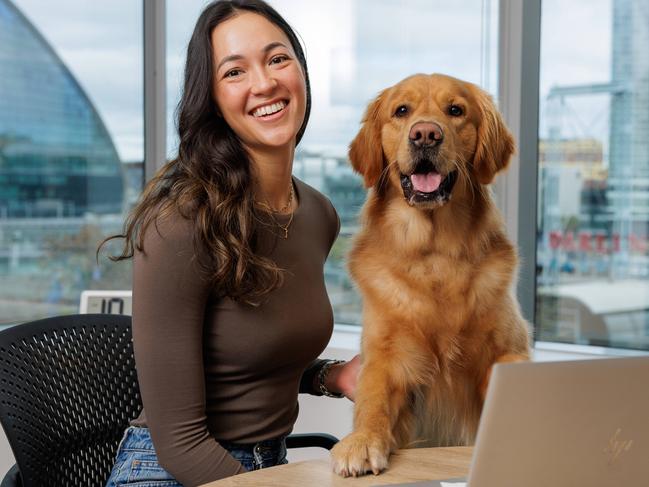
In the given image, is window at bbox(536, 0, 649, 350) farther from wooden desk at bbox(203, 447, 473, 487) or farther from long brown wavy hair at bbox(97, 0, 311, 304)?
wooden desk at bbox(203, 447, 473, 487)

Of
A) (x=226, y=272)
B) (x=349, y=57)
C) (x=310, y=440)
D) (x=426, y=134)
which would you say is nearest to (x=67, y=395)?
(x=226, y=272)

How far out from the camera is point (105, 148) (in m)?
3.28

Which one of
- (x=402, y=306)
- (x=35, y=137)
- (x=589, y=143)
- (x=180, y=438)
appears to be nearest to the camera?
(x=180, y=438)

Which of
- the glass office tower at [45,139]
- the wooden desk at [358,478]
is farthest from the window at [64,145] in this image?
the wooden desk at [358,478]

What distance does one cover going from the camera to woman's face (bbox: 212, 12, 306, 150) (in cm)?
146

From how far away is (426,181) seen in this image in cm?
165

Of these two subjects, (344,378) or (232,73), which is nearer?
(232,73)

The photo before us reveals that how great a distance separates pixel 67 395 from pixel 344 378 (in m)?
0.58

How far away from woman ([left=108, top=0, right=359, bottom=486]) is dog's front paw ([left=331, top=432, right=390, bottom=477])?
24cm

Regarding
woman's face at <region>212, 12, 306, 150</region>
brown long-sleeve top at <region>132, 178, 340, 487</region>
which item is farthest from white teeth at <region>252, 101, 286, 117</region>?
brown long-sleeve top at <region>132, 178, 340, 487</region>

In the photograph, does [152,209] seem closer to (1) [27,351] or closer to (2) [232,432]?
(1) [27,351]

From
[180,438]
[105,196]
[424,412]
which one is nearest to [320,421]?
[105,196]

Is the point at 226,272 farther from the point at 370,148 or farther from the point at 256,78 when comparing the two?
the point at 370,148

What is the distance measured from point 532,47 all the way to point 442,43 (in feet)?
1.39
